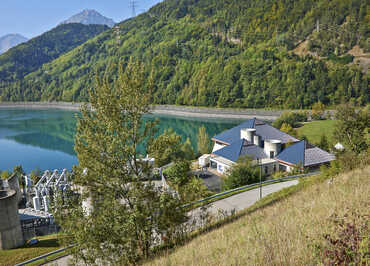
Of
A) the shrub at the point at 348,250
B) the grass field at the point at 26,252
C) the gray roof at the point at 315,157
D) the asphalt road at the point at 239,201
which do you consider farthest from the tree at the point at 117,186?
the gray roof at the point at 315,157

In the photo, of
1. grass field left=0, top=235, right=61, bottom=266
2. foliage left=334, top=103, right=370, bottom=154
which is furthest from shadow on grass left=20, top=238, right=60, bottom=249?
foliage left=334, top=103, right=370, bottom=154

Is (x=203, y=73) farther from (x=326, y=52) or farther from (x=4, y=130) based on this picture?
(x=4, y=130)

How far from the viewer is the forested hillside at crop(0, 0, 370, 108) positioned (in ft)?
282

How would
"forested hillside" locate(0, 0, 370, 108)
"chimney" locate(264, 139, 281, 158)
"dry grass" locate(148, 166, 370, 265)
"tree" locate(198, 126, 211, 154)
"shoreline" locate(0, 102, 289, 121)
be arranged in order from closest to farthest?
"dry grass" locate(148, 166, 370, 265) < "chimney" locate(264, 139, 281, 158) < "tree" locate(198, 126, 211, 154) < "shoreline" locate(0, 102, 289, 121) < "forested hillside" locate(0, 0, 370, 108)

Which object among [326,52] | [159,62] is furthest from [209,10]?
[326,52]

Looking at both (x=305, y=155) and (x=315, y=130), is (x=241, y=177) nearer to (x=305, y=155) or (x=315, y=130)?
(x=305, y=155)

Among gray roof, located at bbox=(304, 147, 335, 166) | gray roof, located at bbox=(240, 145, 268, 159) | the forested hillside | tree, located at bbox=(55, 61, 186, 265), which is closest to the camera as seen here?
tree, located at bbox=(55, 61, 186, 265)

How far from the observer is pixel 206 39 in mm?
139375

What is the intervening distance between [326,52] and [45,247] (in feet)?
348

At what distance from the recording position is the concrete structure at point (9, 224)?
48.0ft

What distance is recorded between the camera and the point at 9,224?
14.9m

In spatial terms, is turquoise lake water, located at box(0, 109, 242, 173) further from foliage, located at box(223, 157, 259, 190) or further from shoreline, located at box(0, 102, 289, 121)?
foliage, located at box(223, 157, 259, 190)

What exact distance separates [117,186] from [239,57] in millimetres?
111128

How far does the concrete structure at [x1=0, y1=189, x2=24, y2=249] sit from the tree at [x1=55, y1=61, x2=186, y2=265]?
909 centimetres
